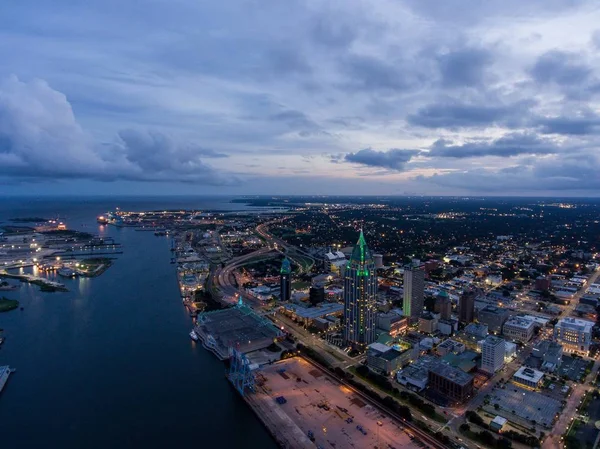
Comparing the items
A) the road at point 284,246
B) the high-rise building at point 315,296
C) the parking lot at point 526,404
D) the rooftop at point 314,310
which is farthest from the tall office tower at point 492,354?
the road at point 284,246

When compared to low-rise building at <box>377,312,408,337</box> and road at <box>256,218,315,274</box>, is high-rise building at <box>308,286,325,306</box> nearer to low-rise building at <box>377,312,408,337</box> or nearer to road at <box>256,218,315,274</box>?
low-rise building at <box>377,312,408,337</box>

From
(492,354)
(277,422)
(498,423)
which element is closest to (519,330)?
(492,354)

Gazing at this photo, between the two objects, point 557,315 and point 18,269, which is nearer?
point 557,315

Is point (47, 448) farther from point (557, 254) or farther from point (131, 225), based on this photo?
point (131, 225)

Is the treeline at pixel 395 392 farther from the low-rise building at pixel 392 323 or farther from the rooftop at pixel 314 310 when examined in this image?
the rooftop at pixel 314 310

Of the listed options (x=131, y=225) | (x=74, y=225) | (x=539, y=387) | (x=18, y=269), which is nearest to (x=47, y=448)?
(x=539, y=387)

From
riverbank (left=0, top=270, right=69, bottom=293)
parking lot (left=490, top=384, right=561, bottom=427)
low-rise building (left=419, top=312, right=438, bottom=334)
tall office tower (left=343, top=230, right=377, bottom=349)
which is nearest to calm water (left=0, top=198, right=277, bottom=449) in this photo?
riverbank (left=0, top=270, right=69, bottom=293)
